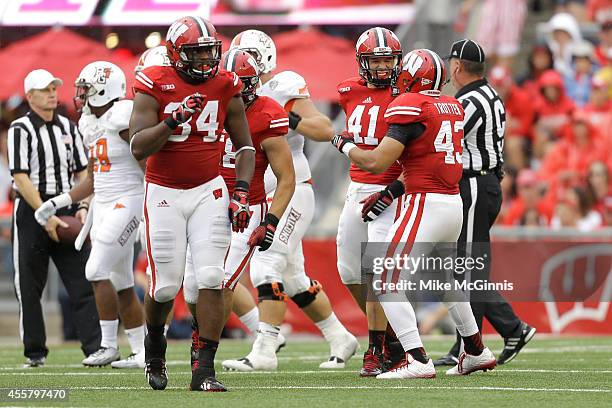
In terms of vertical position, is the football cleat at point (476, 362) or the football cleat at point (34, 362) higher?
the football cleat at point (476, 362)

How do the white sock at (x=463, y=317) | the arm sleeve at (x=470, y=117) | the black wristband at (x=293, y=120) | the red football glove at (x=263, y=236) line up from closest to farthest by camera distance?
the red football glove at (x=263, y=236), the white sock at (x=463, y=317), the black wristband at (x=293, y=120), the arm sleeve at (x=470, y=117)

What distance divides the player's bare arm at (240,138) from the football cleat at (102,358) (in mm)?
2626

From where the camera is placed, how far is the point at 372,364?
851cm

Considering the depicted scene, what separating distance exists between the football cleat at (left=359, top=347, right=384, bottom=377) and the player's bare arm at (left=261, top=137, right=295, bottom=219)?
119cm

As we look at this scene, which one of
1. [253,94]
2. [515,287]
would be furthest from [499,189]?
[515,287]

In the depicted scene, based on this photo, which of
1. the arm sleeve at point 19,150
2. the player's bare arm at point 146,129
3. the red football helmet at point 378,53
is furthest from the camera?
the arm sleeve at point 19,150

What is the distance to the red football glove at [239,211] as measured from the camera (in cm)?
725

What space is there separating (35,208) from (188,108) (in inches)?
130

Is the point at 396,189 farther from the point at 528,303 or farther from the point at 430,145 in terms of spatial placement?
the point at 528,303

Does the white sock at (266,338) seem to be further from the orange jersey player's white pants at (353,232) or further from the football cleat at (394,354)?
the football cleat at (394,354)

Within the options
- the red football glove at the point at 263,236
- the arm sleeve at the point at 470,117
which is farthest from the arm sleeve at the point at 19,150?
the arm sleeve at the point at 470,117

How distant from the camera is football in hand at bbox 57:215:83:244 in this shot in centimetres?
1004

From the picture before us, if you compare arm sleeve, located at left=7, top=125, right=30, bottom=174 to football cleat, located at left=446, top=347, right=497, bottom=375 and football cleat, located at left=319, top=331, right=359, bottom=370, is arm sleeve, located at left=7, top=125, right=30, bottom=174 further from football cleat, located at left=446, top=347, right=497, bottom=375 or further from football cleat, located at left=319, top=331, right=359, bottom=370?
football cleat, located at left=446, top=347, right=497, bottom=375

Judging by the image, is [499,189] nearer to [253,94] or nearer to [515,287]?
[253,94]
